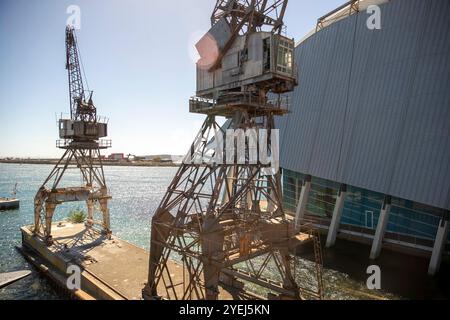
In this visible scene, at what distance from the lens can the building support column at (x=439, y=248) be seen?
28.2 meters

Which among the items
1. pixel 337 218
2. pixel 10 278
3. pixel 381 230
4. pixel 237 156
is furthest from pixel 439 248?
pixel 10 278

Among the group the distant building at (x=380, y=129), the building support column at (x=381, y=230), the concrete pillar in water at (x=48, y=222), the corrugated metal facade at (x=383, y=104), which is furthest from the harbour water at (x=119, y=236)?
the corrugated metal facade at (x=383, y=104)

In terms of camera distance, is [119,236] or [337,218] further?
[119,236]

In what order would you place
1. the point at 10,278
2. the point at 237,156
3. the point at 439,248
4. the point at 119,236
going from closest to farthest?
the point at 237,156, the point at 10,278, the point at 439,248, the point at 119,236

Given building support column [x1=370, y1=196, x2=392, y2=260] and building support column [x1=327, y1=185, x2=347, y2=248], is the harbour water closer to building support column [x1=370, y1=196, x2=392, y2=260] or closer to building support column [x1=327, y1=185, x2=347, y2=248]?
building support column [x1=327, y1=185, x2=347, y2=248]

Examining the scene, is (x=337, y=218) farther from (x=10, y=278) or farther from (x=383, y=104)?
(x=10, y=278)

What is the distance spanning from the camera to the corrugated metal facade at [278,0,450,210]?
30.1 metres

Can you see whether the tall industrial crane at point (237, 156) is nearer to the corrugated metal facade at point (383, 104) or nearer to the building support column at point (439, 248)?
the building support column at point (439, 248)

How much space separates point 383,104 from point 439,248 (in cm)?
1737

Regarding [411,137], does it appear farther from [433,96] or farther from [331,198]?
[331,198]

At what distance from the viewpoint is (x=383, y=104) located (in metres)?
34.7

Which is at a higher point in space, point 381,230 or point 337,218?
point 381,230
